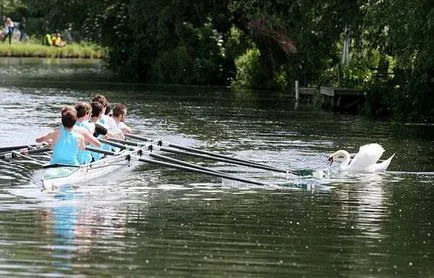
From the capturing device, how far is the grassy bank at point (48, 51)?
8419cm

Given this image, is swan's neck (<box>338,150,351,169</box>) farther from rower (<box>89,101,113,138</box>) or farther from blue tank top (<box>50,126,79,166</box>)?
blue tank top (<box>50,126,79,166</box>)

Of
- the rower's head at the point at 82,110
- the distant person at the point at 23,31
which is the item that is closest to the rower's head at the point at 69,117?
the rower's head at the point at 82,110

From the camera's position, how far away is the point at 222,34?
56188mm

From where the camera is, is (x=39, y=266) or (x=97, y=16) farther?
(x=97, y=16)

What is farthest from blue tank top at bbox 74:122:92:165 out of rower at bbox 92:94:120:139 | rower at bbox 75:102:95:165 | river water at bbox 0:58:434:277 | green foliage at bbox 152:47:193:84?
green foliage at bbox 152:47:193:84

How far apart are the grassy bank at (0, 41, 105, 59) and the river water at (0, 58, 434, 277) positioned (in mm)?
57451

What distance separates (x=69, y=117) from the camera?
1659cm

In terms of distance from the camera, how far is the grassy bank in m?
84.2

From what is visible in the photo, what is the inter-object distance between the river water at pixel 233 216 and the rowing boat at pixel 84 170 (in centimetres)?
14

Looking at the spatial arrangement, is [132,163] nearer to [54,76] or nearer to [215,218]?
[215,218]

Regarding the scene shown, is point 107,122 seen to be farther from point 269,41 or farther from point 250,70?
point 250,70

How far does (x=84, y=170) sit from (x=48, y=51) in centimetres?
7063

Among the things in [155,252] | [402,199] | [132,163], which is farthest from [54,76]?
[155,252]

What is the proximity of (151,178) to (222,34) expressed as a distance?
124 ft
